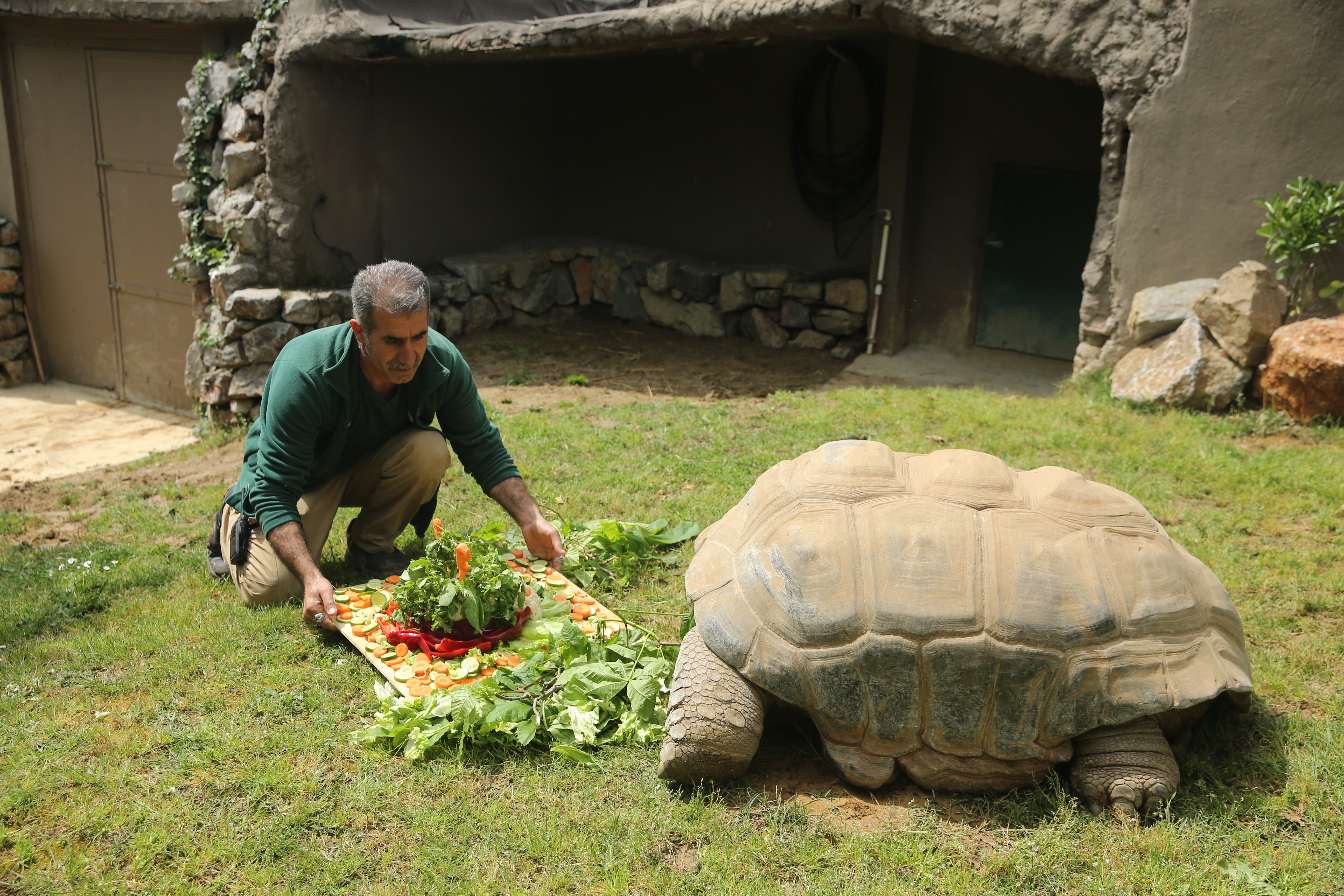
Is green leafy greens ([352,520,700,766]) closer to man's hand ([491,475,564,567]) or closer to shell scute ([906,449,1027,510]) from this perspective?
man's hand ([491,475,564,567])

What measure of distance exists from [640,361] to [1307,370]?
5.88 meters

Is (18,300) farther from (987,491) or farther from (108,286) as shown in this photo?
(987,491)

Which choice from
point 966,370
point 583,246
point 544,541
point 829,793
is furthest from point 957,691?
point 583,246

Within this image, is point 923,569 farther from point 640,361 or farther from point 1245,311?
point 640,361

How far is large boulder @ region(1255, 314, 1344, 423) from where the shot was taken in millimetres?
6598

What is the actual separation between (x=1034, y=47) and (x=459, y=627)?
20.2 ft

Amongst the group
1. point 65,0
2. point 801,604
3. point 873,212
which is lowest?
point 801,604

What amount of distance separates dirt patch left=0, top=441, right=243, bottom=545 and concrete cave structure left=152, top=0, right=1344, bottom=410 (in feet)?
4.81

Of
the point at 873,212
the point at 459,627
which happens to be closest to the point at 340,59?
the point at 873,212

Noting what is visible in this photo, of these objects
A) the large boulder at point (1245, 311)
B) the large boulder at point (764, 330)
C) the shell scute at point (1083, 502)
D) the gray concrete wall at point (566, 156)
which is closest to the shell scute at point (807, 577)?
the shell scute at point (1083, 502)

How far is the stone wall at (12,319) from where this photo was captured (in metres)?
12.1

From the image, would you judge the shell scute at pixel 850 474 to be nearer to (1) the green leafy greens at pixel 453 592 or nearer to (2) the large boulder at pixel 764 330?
(1) the green leafy greens at pixel 453 592

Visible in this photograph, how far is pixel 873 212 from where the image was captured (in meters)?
10.5

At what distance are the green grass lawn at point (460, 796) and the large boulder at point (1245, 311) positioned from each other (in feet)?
7.52
